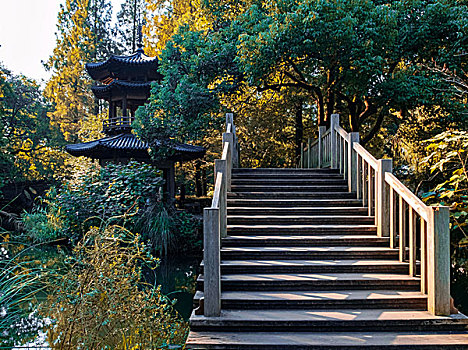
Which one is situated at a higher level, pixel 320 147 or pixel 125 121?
pixel 125 121

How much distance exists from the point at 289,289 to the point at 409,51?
741 cm

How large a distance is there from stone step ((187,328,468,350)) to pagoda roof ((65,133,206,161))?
12.2m

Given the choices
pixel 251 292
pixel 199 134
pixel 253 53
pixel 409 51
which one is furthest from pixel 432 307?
pixel 199 134

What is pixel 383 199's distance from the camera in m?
5.46

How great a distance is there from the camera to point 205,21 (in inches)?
536

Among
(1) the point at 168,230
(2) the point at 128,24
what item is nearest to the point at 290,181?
(1) the point at 168,230

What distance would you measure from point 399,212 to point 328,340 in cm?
183

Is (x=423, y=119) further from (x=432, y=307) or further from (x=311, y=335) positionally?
(x=311, y=335)

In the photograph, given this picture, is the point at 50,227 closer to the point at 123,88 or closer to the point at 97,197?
the point at 97,197

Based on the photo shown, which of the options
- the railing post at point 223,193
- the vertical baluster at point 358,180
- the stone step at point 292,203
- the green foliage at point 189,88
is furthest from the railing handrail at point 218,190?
the green foliage at point 189,88

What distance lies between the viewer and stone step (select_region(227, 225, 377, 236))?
5793 mm

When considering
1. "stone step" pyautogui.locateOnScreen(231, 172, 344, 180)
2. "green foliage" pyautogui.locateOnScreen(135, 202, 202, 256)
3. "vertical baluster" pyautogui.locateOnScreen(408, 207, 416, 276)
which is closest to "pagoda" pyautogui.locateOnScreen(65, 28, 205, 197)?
"green foliage" pyautogui.locateOnScreen(135, 202, 202, 256)

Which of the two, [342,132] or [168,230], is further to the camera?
[168,230]

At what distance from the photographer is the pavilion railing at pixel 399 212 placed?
4.00 m
